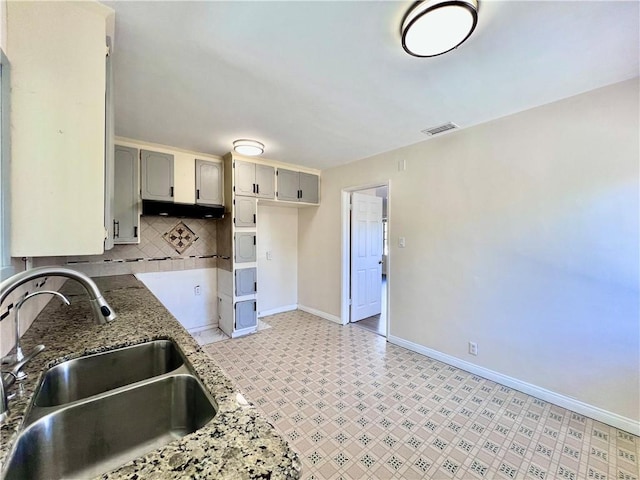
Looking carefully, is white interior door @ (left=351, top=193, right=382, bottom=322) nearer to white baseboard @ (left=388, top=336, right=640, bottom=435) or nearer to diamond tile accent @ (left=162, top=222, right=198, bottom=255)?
white baseboard @ (left=388, top=336, right=640, bottom=435)

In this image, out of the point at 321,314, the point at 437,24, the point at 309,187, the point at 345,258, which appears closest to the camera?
the point at 437,24

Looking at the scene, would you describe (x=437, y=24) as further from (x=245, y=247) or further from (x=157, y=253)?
(x=157, y=253)

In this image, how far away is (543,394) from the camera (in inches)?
89.4

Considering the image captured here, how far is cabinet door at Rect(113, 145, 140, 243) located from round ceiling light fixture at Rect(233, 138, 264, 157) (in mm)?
1207

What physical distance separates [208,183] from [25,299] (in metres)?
2.97

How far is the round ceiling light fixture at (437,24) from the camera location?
1.26 m

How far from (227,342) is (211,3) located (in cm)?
338

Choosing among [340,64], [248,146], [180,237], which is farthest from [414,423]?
[180,237]

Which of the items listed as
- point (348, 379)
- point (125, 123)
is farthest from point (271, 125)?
point (348, 379)

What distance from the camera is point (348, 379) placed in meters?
2.59

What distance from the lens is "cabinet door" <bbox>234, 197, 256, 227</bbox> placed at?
142 inches

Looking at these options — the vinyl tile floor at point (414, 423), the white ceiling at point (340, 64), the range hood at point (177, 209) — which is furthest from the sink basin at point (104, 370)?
the range hood at point (177, 209)

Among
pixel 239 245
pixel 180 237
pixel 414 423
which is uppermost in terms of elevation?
pixel 180 237

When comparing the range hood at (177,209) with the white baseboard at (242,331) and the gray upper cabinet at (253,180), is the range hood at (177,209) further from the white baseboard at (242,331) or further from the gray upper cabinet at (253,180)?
the white baseboard at (242,331)
